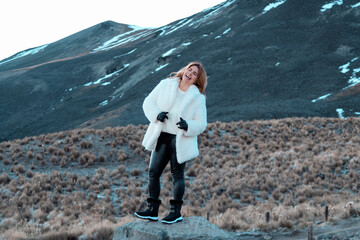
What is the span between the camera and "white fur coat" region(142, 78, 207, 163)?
15.8 feet

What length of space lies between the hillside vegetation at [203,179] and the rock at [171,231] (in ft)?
8.13

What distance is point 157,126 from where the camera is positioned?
491 centimetres

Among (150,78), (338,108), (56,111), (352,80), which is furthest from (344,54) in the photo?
(56,111)

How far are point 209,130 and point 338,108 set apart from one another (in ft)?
75.1

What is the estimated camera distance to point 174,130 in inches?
193

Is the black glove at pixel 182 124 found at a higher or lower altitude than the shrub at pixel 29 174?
higher

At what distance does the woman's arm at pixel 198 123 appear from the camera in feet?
15.7

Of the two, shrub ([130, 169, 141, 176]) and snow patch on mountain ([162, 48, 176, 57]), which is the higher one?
snow patch on mountain ([162, 48, 176, 57])

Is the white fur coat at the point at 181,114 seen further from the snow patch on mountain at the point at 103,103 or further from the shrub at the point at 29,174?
the snow patch on mountain at the point at 103,103

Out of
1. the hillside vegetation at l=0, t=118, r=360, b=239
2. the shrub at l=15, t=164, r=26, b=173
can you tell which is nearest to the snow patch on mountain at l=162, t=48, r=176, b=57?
the hillside vegetation at l=0, t=118, r=360, b=239

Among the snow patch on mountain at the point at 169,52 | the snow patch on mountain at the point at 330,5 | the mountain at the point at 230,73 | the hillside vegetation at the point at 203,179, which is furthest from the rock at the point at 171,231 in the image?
the snow patch on mountain at the point at 330,5

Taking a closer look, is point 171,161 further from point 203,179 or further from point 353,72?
point 353,72

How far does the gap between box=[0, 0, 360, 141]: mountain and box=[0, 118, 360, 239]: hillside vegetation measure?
18710mm

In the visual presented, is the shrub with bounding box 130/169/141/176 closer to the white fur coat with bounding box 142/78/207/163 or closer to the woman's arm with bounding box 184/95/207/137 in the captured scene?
the white fur coat with bounding box 142/78/207/163
